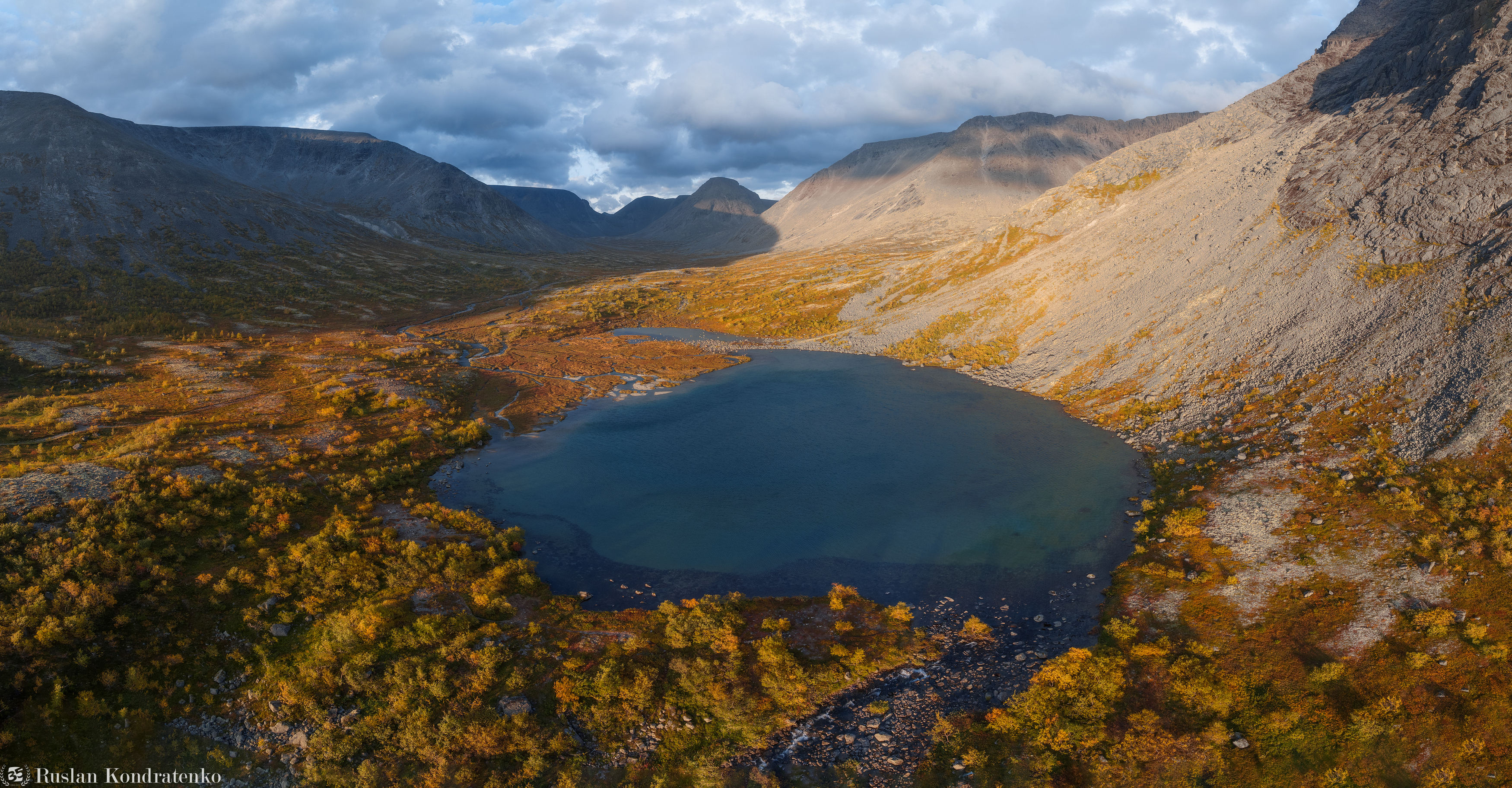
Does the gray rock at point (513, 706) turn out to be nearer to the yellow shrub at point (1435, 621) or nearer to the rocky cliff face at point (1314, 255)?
the yellow shrub at point (1435, 621)

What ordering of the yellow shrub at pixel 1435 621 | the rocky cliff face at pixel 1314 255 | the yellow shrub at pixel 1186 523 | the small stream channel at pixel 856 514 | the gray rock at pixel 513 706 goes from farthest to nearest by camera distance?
the rocky cliff face at pixel 1314 255 < the yellow shrub at pixel 1186 523 < the small stream channel at pixel 856 514 < the yellow shrub at pixel 1435 621 < the gray rock at pixel 513 706

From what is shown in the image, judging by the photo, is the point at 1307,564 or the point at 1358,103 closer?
the point at 1307,564

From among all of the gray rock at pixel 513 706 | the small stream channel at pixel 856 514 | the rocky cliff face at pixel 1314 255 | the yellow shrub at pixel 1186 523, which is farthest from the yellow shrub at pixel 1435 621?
the gray rock at pixel 513 706

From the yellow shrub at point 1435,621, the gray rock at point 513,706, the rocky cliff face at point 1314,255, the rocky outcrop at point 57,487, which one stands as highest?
the rocky cliff face at point 1314,255

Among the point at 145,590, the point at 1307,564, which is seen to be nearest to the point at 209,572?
the point at 145,590

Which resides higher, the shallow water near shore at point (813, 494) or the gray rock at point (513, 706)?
the shallow water near shore at point (813, 494)

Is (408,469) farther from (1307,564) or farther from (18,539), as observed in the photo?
(1307,564)

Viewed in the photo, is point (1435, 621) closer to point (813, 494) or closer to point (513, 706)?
point (813, 494)
